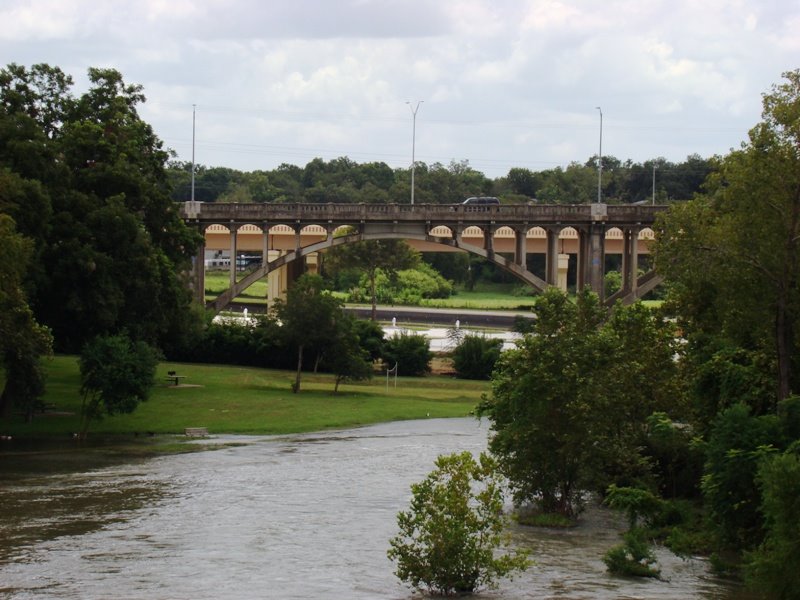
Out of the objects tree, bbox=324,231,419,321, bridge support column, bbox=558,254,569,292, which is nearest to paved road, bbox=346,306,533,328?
tree, bbox=324,231,419,321

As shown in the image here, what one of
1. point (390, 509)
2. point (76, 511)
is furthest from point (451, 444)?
point (76, 511)

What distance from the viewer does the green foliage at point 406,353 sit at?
7319 cm

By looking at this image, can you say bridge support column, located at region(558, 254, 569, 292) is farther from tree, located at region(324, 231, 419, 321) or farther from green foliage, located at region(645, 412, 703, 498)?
green foliage, located at region(645, 412, 703, 498)

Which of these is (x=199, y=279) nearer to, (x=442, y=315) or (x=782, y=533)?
(x=442, y=315)

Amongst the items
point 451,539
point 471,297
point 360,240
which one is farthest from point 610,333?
point 471,297

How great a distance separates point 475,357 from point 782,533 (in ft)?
160

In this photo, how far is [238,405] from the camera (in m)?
57.5

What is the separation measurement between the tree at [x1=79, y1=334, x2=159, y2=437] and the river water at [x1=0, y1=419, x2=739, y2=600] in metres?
3.37

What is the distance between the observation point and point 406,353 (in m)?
73.4

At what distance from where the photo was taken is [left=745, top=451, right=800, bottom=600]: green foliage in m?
23.9

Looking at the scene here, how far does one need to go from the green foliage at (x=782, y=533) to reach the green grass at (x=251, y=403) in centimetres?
3083

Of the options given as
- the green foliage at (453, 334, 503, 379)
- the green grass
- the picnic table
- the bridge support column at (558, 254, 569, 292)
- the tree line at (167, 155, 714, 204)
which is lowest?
the green grass

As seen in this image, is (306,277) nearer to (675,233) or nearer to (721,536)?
(675,233)

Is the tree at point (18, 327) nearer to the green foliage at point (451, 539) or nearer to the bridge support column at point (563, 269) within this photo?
the green foliage at point (451, 539)
